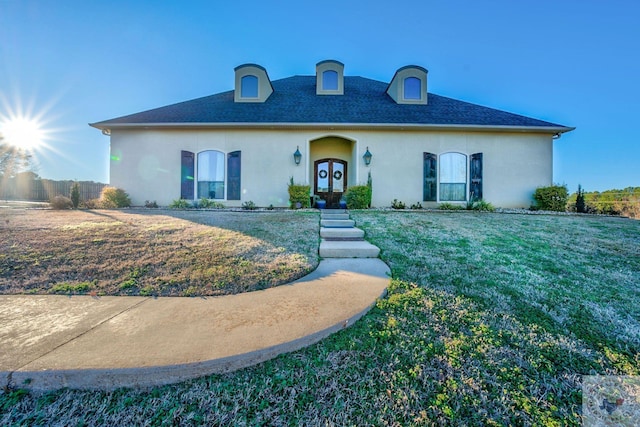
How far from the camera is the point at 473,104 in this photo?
11641mm

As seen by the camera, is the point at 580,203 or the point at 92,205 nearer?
the point at 92,205

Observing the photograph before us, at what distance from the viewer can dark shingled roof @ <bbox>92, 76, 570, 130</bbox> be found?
386 inches

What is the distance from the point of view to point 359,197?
923 cm

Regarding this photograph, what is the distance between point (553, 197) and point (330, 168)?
848 cm

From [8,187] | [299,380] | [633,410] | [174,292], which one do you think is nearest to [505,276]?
[633,410]

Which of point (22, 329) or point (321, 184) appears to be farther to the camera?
point (321, 184)

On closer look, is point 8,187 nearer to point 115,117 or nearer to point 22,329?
point 115,117

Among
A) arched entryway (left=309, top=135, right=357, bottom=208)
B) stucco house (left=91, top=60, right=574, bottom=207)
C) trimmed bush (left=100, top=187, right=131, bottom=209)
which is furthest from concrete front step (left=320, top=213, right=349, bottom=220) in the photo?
trimmed bush (left=100, top=187, right=131, bottom=209)

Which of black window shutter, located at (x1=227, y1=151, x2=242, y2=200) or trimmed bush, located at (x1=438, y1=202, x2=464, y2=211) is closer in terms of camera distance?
trimmed bush, located at (x1=438, y1=202, x2=464, y2=211)

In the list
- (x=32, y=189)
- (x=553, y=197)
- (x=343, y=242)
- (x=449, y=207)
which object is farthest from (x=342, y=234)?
(x=32, y=189)

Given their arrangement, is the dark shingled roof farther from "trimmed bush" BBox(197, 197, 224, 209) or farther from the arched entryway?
"trimmed bush" BBox(197, 197, 224, 209)

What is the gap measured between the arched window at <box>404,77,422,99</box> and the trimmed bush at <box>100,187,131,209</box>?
12036mm

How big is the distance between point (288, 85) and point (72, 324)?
1294 cm

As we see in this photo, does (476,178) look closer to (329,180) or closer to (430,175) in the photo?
(430,175)
